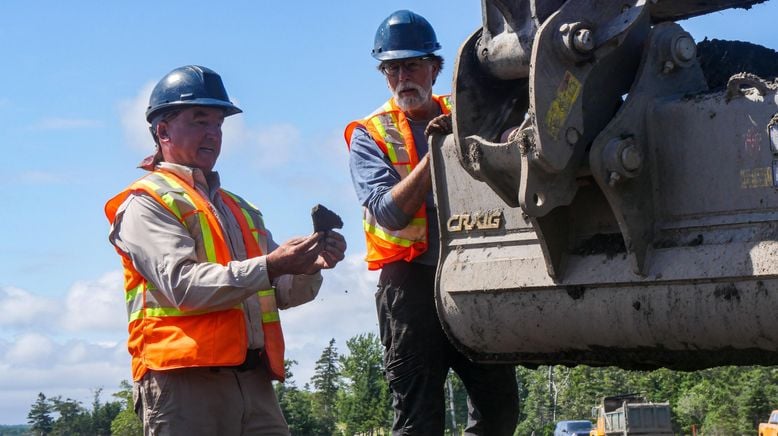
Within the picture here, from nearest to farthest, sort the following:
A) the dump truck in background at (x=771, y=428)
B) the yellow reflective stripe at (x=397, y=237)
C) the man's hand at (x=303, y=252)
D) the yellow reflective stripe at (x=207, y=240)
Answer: the man's hand at (x=303, y=252), the yellow reflective stripe at (x=207, y=240), the yellow reflective stripe at (x=397, y=237), the dump truck in background at (x=771, y=428)

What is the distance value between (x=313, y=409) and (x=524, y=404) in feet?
34.1

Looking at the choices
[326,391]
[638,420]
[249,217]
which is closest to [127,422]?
[326,391]

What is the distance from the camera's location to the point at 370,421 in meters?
44.6

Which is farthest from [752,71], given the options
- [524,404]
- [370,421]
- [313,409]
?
[313,409]

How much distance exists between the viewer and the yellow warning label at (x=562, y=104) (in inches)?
150

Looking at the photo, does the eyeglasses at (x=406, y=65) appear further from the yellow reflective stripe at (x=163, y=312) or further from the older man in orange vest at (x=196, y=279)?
the yellow reflective stripe at (x=163, y=312)

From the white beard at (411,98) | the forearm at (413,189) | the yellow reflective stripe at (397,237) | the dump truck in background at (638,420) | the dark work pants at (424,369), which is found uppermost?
the dump truck in background at (638,420)

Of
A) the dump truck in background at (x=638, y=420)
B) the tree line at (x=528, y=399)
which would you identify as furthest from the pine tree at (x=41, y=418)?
the dump truck in background at (x=638, y=420)

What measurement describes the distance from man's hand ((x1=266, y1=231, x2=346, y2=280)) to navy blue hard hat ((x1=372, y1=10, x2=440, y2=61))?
0.95 m

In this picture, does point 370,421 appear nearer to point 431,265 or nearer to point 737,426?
point 737,426

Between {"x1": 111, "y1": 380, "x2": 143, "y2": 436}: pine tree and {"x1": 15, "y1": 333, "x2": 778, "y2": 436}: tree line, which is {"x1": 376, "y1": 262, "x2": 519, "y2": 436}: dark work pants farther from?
{"x1": 111, "y1": 380, "x2": 143, "y2": 436}: pine tree

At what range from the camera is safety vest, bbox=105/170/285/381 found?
4.55 meters

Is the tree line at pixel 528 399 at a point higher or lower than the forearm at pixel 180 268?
higher

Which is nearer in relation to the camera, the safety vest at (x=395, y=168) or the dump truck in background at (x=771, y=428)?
the safety vest at (x=395, y=168)
